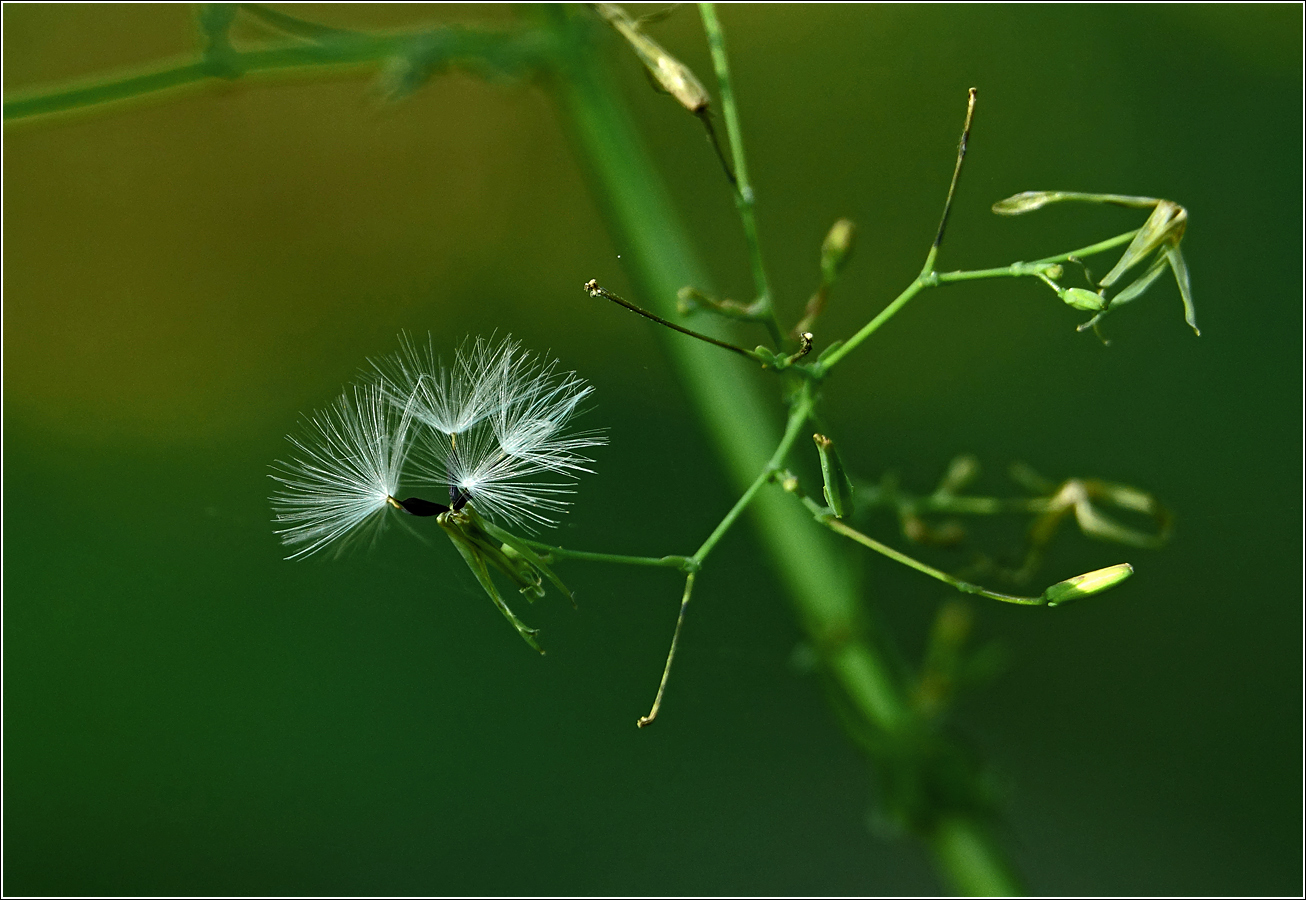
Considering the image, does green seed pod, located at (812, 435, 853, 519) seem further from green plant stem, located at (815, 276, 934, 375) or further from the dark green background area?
the dark green background area

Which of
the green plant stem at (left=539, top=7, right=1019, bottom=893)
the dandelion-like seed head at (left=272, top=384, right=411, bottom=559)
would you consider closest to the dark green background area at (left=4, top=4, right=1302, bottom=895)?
the green plant stem at (left=539, top=7, right=1019, bottom=893)

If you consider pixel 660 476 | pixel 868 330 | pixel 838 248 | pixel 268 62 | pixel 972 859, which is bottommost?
pixel 972 859

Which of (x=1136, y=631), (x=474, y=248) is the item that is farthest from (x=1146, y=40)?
(x=474, y=248)

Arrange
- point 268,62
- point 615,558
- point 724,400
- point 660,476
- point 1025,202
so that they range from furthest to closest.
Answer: point 660,476 → point 724,400 → point 268,62 → point 1025,202 → point 615,558

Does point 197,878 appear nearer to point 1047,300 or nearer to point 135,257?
point 135,257

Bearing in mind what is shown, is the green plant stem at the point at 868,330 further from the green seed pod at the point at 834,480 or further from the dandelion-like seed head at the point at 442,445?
the dandelion-like seed head at the point at 442,445

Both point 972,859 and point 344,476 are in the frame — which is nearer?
point 344,476

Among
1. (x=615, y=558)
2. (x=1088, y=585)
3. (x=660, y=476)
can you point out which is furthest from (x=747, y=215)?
(x=660, y=476)

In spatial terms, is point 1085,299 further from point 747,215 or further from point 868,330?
point 747,215
